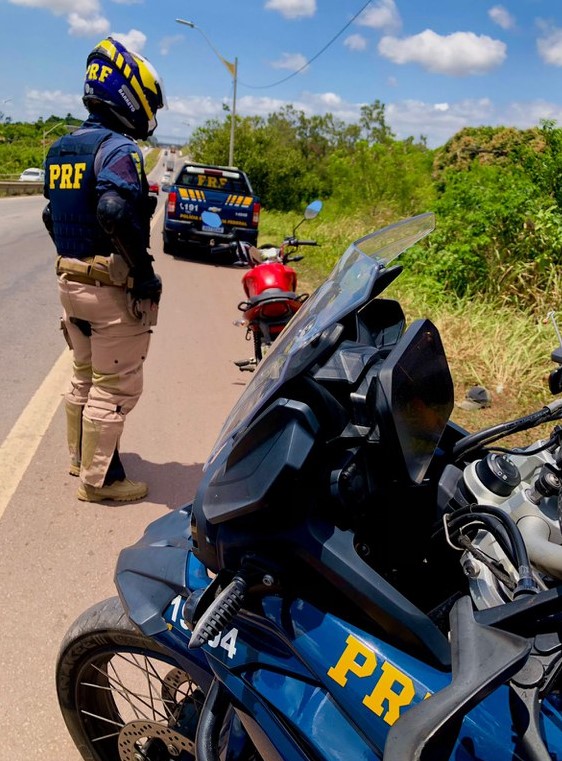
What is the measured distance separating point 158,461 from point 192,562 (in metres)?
2.66

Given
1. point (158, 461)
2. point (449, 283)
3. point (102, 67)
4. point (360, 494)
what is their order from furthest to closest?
point (449, 283) < point (158, 461) < point (102, 67) < point (360, 494)

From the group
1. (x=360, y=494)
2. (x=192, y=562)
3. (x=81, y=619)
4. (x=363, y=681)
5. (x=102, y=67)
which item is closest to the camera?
(x=363, y=681)

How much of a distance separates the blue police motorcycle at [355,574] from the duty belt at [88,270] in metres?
1.91

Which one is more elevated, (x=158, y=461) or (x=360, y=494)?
(x=360, y=494)

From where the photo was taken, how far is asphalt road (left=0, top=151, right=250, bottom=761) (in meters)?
2.46

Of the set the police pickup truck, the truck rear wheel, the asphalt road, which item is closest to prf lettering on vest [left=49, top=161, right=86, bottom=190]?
the asphalt road

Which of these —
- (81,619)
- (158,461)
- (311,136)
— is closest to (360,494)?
(81,619)

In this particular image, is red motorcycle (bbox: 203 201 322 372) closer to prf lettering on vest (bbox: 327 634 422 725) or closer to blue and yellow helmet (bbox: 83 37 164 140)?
blue and yellow helmet (bbox: 83 37 164 140)

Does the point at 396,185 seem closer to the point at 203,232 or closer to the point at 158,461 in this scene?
the point at 203,232

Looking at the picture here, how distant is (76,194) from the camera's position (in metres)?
3.29

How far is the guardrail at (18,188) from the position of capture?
32.5 meters

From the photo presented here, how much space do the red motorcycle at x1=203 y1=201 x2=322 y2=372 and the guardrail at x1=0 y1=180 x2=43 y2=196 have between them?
30.1 meters

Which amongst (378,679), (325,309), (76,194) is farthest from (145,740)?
(76,194)

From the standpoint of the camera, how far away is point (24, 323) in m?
7.11
